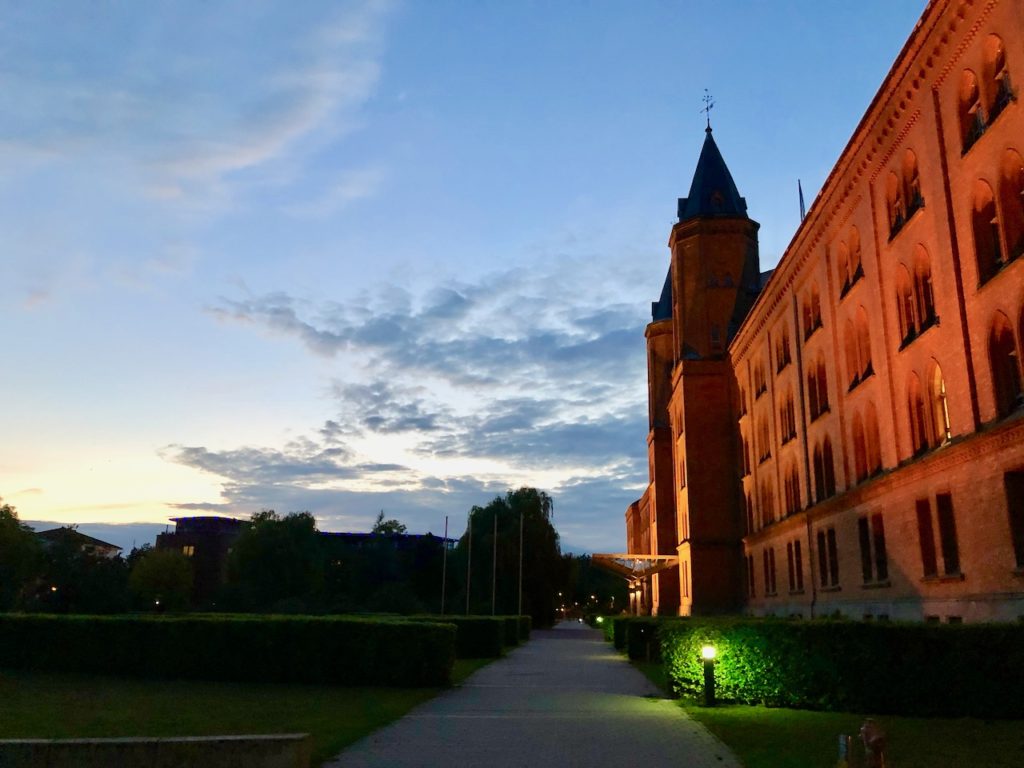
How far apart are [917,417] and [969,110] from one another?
821cm

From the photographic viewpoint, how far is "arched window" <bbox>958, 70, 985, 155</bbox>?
19.4m

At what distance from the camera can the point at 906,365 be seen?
23.3m

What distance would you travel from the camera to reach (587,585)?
171500 millimetres

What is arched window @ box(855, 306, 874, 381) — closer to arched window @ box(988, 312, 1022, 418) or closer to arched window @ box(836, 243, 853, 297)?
arched window @ box(836, 243, 853, 297)

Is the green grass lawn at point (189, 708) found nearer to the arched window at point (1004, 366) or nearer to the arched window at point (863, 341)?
the arched window at point (1004, 366)

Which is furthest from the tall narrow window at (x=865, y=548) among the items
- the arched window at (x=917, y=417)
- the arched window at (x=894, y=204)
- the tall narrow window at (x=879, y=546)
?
the arched window at (x=894, y=204)

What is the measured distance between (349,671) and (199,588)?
114538mm

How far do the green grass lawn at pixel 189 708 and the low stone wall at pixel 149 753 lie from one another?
2.35m

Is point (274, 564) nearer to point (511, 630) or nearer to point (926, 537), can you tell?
point (511, 630)

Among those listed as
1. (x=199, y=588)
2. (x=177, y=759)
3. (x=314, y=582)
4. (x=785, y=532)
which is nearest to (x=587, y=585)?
(x=199, y=588)

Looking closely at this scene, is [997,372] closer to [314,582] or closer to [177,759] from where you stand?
[177,759]

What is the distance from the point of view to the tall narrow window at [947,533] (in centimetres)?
2064

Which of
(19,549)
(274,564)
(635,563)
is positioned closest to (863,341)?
(635,563)

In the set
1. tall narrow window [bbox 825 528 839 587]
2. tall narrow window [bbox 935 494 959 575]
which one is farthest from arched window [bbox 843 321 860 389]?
tall narrow window [bbox 935 494 959 575]
